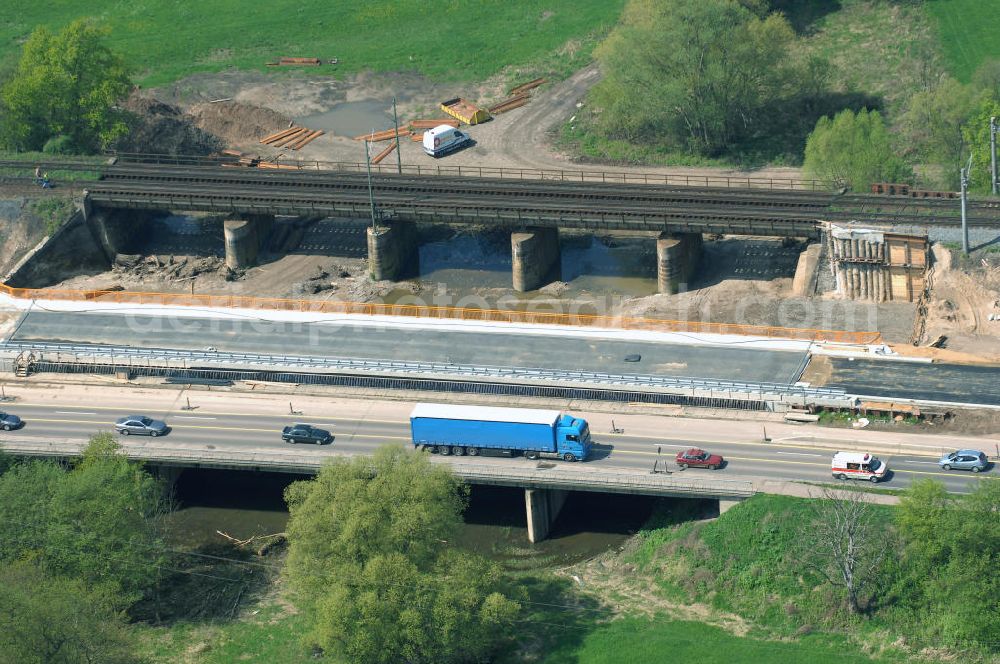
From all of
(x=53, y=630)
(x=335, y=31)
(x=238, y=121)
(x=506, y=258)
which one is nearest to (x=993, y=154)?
(x=506, y=258)

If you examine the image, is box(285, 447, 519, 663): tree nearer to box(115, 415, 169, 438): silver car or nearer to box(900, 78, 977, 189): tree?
box(115, 415, 169, 438): silver car

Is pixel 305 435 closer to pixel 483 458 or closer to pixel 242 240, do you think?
pixel 483 458

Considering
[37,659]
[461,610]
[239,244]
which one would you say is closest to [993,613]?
Answer: [461,610]

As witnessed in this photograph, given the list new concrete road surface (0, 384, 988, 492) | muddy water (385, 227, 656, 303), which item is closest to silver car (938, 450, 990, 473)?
new concrete road surface (0, 384, 988, 492)

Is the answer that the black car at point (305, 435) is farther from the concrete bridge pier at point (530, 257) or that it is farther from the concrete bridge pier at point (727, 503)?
the concrete bridge pier at point (530, 257)

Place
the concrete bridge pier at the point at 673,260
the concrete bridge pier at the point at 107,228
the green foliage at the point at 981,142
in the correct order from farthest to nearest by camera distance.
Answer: the concrete bridge pier at the point at 107,228, the concrete bridge pier at the point at 673,260, the green foliage at the point at 981,142

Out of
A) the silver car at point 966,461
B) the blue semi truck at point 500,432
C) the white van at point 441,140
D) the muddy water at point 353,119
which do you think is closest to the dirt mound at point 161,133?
the muddy water at point 353,119
